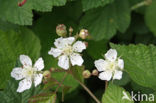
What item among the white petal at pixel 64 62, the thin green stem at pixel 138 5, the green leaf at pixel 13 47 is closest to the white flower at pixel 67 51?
the white petal at pixel 64 62

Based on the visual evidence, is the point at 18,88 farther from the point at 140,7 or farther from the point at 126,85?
the point at 140,7

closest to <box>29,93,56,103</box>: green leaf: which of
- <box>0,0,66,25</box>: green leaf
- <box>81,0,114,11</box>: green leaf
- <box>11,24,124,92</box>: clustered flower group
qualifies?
<box>11,24,124,92</box>: clustered flower group

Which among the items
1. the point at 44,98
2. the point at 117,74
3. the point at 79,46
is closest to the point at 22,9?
the point at 79,46

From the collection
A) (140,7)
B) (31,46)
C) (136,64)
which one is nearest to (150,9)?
(140,7)

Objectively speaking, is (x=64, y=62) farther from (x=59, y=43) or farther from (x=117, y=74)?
(x=117, y=74)

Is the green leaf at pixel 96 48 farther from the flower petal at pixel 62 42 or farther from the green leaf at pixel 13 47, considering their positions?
the flower petal at pixel 62 42

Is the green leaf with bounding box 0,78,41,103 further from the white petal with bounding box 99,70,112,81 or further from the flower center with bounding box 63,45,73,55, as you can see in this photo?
the white petal with bounding box 99,70,112,81
